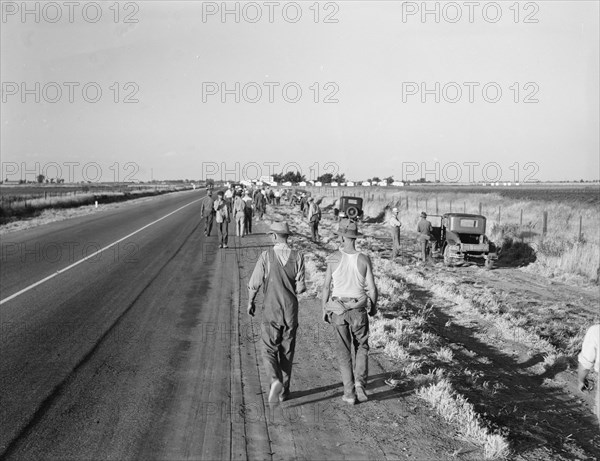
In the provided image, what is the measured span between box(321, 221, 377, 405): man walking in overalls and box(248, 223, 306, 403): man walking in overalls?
0.43 metres

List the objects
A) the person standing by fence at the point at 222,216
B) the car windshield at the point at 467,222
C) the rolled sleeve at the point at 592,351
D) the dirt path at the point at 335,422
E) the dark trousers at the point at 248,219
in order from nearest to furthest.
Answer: the rolled sleeve at the point at 592,351 < the dirt path at the point at 335,422 < the person standing by fence at the point at 222,216 < the car windshield at the point at 467,222 < the dark trousers at the point at 248,219

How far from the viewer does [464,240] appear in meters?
22.4

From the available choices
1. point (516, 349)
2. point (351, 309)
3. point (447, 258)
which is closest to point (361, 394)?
point (351, 309)

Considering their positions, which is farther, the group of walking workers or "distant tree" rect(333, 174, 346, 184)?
"distant tree" rect(333, 174, 346, 184)

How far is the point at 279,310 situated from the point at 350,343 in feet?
2.86

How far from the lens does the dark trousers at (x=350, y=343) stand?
5867mm

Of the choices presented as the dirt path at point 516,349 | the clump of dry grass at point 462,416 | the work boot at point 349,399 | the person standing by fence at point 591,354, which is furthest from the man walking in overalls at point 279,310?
the person standing by fence at point 591,354

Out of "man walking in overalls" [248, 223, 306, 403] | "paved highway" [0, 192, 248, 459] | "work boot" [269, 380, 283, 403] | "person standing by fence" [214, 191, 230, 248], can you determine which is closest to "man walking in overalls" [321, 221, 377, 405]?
"man walking in overalls" [248, 223, 306, 403]

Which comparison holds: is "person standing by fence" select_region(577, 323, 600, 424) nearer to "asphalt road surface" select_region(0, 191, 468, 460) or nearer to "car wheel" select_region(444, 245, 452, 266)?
"asphalt road surface" select_region(0, 191, 468, 460)

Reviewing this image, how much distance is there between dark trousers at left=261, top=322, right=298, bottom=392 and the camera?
5.82m

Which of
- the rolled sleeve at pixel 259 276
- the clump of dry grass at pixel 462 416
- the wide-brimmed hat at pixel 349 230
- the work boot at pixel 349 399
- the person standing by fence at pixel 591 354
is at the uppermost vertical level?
the wide-brimmed hat at pixel 349 230

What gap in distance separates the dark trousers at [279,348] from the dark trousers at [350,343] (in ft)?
1.73

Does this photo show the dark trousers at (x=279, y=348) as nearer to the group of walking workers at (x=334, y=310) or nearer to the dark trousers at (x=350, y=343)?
the group of walking workers at (x=334, y=310)

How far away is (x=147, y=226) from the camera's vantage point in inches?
1145
